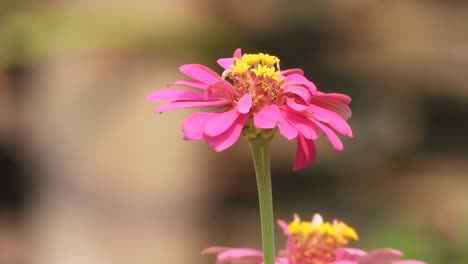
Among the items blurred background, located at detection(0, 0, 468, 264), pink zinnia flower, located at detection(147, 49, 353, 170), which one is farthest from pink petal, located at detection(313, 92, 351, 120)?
blurred background, located at detection(0, 0, 468, 264)

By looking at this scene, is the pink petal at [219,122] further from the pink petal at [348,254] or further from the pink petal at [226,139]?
the pink petal at [348,254]

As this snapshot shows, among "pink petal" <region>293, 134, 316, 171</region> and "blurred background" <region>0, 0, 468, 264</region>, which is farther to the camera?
"blurred background" <region>0, 0, 468, 264</region>

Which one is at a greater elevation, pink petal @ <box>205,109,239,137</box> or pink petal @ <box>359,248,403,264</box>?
pink petal @ <box>205,109,239,137</box>

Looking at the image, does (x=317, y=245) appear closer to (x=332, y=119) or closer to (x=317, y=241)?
(x=317, y=241)

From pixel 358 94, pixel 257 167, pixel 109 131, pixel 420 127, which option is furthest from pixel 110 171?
pixel 257 167

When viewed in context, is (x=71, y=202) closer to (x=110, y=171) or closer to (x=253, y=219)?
(x=110, y=171)

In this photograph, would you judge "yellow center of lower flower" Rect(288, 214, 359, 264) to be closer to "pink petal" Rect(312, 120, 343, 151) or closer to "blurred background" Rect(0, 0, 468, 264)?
"pink petal" Rect(312, 120, 343, 151)

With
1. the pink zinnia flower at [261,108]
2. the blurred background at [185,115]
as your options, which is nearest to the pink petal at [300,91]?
the pink zinnia flower at [261,108]
